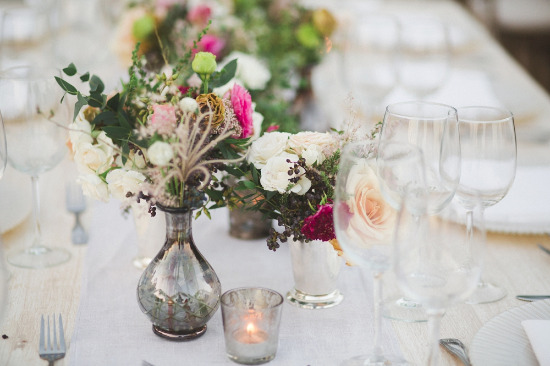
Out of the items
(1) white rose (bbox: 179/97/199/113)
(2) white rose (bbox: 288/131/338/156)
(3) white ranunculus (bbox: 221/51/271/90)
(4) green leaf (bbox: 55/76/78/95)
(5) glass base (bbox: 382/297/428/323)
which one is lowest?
(5) glass base (bbox: 382/297/428/323)

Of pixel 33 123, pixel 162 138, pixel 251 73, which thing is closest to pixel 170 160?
pixel 162 138

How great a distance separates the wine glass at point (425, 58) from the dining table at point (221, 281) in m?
0.29

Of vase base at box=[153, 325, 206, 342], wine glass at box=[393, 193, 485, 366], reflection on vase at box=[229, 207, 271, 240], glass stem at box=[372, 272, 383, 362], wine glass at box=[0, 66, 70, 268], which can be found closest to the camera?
wine glass at box=[393, 193, 485, 366]

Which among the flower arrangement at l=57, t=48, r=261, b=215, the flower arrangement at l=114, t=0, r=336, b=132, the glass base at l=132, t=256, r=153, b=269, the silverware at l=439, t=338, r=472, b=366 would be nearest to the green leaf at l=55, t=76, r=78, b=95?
the flower arrangement at l=57, t=48, r=261, b=215

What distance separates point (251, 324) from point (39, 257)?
1.84 ft

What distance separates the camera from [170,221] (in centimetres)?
103

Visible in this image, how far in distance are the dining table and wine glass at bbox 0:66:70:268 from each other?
0.17 ft

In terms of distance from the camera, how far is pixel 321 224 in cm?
101

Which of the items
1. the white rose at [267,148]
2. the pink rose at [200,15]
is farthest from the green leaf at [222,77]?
the pink rose at [200,15]

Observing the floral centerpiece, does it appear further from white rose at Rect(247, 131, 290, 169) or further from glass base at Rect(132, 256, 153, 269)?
glass base at Rect(132, 256, 153, 269)

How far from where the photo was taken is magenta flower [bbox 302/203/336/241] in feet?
3.28

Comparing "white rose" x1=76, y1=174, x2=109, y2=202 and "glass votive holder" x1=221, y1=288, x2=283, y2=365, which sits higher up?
"white rose" x1=76, y1=174, x2=109, y2=202

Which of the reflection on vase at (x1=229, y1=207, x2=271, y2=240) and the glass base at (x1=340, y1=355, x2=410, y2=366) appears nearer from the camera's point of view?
the glass base at (x1=340, y1=355, x2=410, y2=366)

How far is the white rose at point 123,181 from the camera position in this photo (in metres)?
1.05
